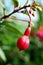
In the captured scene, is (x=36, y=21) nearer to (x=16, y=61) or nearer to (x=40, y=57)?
(x=40, y=57)

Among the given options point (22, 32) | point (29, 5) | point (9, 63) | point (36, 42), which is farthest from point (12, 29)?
point (36, 42)

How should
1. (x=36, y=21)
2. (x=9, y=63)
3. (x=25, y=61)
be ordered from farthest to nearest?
(x=36, y=21)
(x=25, y=61)
(x=9, y=63)

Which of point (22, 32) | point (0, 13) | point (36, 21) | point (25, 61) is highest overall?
point (0, 13)

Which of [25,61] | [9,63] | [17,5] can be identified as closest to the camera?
[17,5]

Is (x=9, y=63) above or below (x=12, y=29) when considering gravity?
below

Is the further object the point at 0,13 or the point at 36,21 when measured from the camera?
the point at 36,21

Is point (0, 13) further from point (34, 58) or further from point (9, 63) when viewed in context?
point (34, 58)

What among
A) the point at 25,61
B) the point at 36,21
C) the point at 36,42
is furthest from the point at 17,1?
the point at 36,21

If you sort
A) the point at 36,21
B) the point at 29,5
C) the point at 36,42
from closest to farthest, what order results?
the point at 29,5 → the point at 36,42 → the point at 36,21

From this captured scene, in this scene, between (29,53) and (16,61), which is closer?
(16,61)

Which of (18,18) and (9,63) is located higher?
(18,18)
